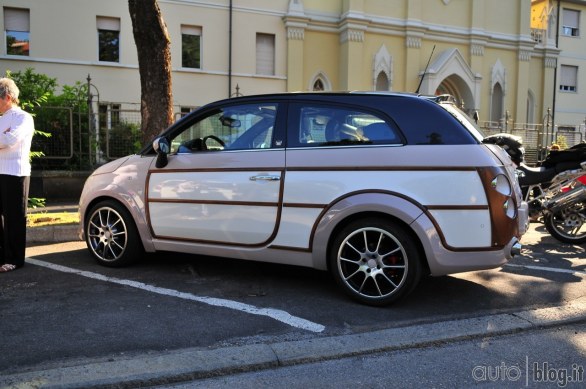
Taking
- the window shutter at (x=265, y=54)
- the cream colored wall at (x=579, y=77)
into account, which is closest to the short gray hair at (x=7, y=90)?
the window shutter at (x=265, y=54)

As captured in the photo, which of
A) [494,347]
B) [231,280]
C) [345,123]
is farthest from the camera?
[231,280]

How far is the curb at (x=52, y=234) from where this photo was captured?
23.3ft

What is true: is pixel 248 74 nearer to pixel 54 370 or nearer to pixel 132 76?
pixel 132 76

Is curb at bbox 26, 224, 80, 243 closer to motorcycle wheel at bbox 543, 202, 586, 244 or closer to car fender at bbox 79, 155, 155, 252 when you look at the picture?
car fender at bbox 79, 155, 155, 252

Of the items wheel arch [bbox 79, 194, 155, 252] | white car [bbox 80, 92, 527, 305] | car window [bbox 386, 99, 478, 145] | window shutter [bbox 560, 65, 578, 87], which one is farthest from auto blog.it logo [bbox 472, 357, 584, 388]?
window shutter [bbox 560, 65, 578, 87]

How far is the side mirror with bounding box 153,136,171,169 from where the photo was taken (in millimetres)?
5058

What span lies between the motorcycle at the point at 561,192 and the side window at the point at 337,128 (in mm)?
3578

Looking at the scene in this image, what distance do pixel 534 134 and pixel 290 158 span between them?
20414 millimetres

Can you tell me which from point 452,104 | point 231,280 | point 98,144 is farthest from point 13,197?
point 98,144

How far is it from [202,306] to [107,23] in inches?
742

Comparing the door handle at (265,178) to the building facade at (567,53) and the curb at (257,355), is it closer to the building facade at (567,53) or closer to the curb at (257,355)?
the curb at (257,355)

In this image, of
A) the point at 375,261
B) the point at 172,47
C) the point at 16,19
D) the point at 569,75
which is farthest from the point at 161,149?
the point at 569,75

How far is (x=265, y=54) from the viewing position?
2241 cm

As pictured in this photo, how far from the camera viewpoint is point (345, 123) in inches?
177
